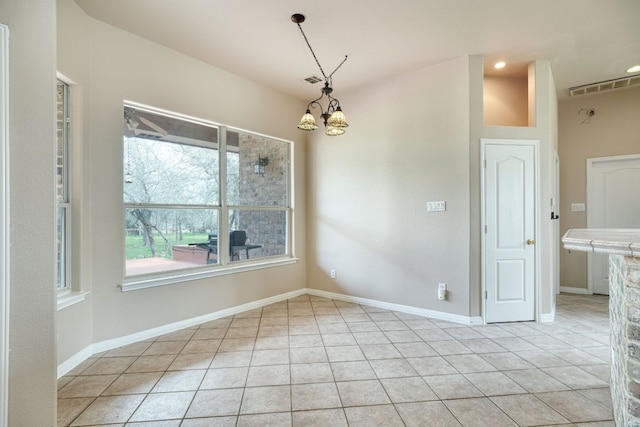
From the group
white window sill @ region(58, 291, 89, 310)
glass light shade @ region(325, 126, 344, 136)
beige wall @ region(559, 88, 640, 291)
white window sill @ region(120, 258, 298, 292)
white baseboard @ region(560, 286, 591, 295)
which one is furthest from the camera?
white baseboard @ region(560, 286, 591, 295)

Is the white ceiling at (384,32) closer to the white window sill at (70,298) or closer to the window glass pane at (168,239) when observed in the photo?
the window glass pane at (168,239)

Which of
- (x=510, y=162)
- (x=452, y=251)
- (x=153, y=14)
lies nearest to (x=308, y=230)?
(x=452, y=251)

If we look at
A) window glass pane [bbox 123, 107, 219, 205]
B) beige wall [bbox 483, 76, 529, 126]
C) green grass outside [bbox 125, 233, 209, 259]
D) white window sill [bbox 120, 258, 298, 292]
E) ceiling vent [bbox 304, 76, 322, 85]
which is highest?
ceiling vent [bbox 304, 76, 322, 85]

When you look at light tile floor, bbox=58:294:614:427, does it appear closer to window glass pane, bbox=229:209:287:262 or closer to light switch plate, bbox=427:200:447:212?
window glass pane, bbox=229:209:287:262

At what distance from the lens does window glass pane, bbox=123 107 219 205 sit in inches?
121

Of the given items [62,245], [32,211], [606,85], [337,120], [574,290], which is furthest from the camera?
[574,290]

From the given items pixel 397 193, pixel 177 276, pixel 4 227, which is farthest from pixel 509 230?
pixel 4 227

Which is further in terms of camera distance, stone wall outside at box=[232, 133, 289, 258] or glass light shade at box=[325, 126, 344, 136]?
stone wall outside at box=[232, 133, 289, 258]

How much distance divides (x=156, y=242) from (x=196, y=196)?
66cm

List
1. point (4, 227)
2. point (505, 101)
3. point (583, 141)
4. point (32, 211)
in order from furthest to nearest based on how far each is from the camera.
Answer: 1. point (583, 141)
2. point (505, 101)
3. point (32, 211)
4. point (4, 227)

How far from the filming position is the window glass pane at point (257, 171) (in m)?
3.98

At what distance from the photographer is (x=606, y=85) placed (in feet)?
13.7

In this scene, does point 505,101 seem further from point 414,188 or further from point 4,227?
point 4,227

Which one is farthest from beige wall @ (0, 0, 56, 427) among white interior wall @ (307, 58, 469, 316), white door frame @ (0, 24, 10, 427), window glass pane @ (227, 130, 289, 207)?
white interior wall @ (307, 58, 469, 316)
